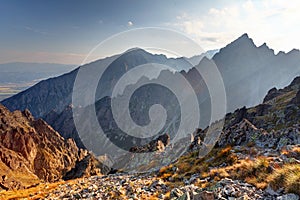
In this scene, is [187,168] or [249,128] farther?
[249,128]

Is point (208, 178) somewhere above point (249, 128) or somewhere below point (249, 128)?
below

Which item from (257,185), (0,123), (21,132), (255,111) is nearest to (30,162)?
(21,132)

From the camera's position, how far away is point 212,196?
37.3 ft

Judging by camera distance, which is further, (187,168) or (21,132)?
(21,132)

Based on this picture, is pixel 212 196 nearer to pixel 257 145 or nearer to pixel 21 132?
pixel 257 145

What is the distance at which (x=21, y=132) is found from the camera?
19388 cm

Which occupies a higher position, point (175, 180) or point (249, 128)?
point (249, 128)

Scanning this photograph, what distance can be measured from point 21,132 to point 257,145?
20371 cm

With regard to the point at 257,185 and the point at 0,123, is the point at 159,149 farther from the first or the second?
the point at 0,123

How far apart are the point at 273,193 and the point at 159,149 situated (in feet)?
274

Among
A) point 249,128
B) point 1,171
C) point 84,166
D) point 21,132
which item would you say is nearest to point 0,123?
point 21,132

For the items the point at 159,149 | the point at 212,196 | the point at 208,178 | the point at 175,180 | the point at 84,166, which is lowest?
the point at 84,166

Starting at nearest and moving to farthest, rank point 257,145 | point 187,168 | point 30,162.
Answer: point 187,168
point 257,145
point 30,162

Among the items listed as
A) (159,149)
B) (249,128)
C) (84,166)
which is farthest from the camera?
(84,166)
